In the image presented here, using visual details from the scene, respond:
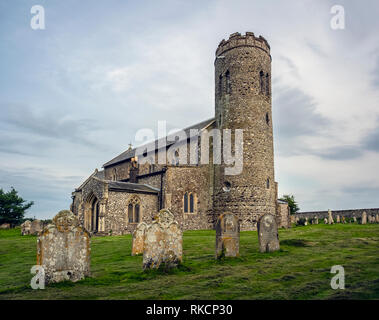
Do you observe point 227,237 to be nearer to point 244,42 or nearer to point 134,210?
point 134,210

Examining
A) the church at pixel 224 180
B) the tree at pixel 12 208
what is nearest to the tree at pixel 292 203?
the church at pixel 224 180

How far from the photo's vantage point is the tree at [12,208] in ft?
120

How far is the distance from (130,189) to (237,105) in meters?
10.9

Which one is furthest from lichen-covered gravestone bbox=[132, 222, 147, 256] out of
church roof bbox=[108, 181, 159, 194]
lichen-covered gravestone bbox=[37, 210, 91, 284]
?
church roof bbox=[108, 181, 159, 194]

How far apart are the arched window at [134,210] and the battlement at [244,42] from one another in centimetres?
1448

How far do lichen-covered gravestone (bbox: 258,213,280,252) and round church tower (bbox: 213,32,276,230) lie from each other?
13.3m

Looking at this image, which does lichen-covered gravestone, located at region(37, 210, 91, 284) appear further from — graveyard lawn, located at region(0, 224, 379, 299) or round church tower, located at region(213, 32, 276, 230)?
round church tower, located at region(213, 32, 276, 230)

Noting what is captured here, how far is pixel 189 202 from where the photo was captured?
2772 centimetres

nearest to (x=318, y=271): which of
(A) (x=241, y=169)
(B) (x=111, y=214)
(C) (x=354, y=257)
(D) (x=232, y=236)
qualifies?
(C) (x=354, y=257)

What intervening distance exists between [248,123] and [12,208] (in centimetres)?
2736

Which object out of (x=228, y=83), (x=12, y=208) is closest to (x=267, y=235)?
(x=228, y=83)
